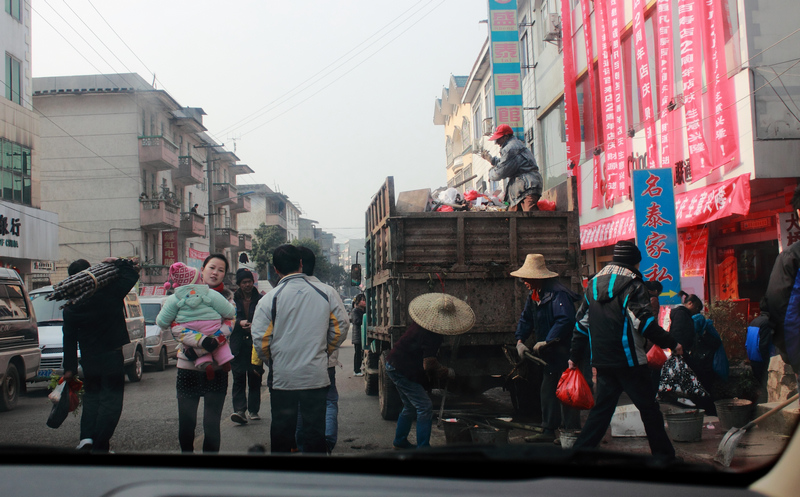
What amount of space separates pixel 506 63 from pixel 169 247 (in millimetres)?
19522

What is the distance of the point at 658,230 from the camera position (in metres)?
7.67

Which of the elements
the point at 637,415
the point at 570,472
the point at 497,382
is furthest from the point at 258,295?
the point at 570,472

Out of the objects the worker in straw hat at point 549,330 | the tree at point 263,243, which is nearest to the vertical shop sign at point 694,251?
the worker in straw hat at point 549,330

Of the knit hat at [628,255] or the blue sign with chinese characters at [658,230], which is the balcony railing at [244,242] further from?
the knit hat at [628,255]

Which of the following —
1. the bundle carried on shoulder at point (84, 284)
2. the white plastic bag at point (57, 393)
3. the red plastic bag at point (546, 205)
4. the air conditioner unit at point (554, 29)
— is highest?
the air conditioner unit at point (554, 29)

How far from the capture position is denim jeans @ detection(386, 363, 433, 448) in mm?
5355

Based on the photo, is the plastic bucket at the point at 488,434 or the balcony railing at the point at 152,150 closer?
the plastic bucket at the point at 488,434

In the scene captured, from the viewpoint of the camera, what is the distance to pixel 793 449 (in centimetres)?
191

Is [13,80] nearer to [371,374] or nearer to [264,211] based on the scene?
[371,374]

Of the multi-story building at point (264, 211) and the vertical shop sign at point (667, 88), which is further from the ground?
the multi-story building at point (264, 211)

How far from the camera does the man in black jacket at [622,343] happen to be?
4.41 metres

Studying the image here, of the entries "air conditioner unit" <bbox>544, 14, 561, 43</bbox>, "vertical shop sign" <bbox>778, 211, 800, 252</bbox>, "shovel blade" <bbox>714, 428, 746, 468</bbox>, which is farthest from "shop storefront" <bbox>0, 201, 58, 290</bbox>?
"shovel blade" <bbox>714, 428, 746, 468</bbox>

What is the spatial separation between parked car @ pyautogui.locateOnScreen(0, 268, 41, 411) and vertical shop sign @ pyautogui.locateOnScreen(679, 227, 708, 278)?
420 inches

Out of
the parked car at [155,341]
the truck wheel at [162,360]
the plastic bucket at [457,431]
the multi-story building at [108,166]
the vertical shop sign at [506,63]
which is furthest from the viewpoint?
the multi-story building at [108,166]
